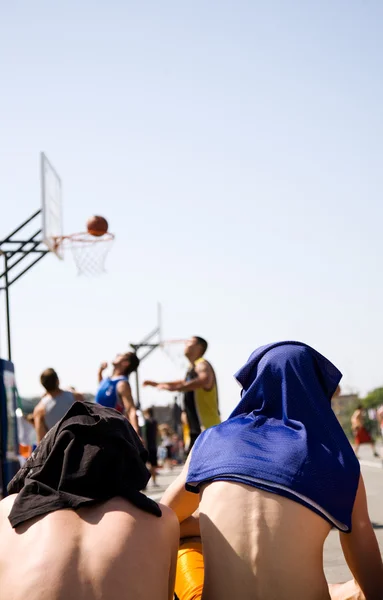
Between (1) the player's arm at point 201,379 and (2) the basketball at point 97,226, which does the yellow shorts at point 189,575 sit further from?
(2) the basketball at point 97,226

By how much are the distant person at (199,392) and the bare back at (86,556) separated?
23.9ft

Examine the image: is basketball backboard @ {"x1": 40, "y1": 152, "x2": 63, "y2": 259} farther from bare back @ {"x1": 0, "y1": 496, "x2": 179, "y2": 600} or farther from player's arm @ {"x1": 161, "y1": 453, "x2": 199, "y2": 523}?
bare back @ {"x1": 0, "y1": 496, "x2": 179, "y2": 600}

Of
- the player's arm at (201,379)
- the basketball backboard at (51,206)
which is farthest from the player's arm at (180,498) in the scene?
the basketball backboard at (51,206)

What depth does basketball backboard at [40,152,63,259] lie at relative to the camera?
15711 millimetres

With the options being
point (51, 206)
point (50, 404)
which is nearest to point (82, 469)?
point (50, 404)

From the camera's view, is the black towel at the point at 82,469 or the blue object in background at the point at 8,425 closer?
the black towel at the point at 82,469

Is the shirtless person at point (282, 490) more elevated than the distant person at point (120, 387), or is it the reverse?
the shirtless person at point (282, 490)

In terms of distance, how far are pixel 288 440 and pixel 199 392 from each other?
7341mm

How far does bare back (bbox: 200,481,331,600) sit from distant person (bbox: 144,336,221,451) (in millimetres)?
7086

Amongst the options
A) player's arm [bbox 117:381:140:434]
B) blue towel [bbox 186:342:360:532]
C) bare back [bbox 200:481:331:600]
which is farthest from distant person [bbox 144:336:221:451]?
bare back [bbox 200:481:331:600]

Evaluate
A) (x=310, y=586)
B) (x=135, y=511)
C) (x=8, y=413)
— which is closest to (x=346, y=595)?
(x=310, y=586)

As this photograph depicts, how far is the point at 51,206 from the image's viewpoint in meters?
16.5

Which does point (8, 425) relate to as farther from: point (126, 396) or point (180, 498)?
point (180, 498)

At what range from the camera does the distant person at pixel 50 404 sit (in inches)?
435
